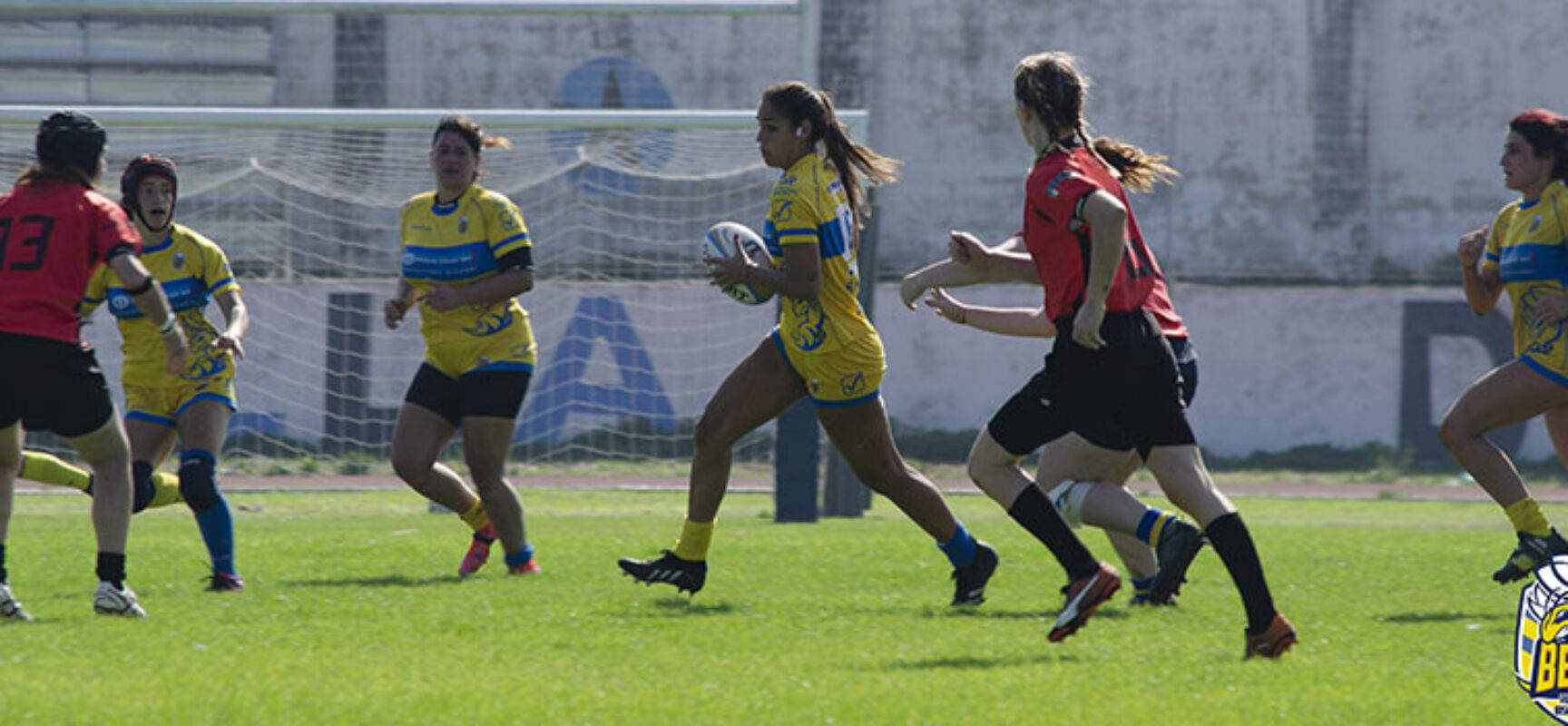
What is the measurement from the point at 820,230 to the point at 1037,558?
3288 millimetres

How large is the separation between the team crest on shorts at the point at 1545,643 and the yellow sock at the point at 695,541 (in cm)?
307

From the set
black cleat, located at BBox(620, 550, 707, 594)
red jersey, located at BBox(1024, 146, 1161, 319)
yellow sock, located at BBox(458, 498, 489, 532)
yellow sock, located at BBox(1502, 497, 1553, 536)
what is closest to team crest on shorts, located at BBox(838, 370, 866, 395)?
black cleat, located at BBox(620, 550, 707, 594)

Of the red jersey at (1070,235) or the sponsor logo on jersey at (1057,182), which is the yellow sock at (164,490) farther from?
the sponsor logo on jersey at (1057,182)

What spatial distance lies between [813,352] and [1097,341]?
5.74ft

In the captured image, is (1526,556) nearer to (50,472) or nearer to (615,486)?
(50,472)

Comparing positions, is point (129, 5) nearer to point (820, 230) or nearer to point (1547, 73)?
point (820, 230)

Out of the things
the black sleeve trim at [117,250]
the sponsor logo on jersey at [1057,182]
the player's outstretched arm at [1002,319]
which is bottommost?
the player's outstretched arm at [1002,319]

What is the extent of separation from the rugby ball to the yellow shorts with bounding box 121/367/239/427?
93.1 inches

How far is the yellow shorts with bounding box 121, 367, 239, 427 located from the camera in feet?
27.8

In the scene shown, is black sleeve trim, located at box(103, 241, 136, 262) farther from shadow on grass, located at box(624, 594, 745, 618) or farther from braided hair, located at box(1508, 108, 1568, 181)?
braided hair, located at box(1508, 108, 1568, 181)

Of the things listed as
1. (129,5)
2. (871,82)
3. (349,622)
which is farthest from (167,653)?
(871,82)

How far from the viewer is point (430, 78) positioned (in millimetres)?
28188

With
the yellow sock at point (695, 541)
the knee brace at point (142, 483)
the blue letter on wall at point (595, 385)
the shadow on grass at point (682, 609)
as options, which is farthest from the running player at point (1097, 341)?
the blue letter on wall at point (595, 385)

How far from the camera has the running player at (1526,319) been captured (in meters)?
8.20
